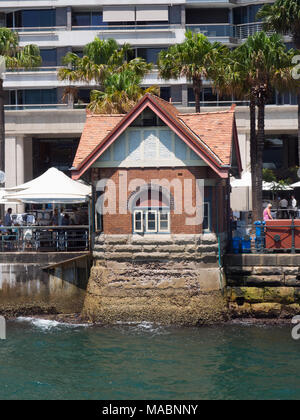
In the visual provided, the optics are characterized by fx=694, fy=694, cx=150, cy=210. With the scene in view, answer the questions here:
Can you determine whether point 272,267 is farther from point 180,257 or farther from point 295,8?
point 295,8

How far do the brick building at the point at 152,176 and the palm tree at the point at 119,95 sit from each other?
882 cm

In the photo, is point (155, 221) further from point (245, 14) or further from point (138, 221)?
point (245, 14)

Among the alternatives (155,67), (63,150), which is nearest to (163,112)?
(155,67)

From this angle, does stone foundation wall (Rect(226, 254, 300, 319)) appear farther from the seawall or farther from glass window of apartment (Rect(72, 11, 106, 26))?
glass window of apartment (Rect(72, 11, 106, 26))

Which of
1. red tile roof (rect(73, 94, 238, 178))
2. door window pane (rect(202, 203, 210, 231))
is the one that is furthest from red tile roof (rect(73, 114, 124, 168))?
door window pane (rect(202, 203, 210, 231))

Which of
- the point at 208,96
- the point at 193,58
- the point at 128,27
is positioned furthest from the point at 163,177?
the point at 128,27

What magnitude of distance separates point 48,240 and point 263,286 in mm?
8378

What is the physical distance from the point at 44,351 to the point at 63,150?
110 feet

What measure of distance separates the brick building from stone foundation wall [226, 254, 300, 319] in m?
1.98

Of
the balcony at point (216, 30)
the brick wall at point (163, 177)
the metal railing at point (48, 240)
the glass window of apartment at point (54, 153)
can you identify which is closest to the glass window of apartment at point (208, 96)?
the balcony at point (216, 30)

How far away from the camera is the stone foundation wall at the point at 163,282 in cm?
2441

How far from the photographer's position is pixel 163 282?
24.6 meters

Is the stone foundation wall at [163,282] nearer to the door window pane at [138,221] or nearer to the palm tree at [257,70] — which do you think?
the door window pane at [138,221]

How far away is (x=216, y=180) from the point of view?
2572 centimetres
